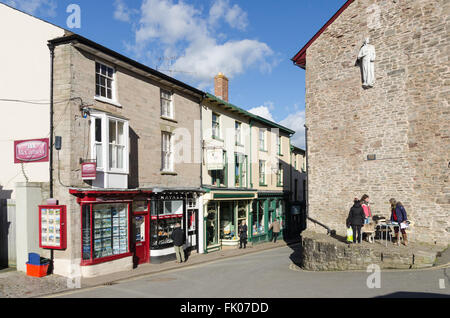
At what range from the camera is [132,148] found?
16.1 m

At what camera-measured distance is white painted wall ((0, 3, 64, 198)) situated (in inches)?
547

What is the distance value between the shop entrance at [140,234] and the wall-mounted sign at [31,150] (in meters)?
4.08

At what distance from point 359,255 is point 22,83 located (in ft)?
44.9

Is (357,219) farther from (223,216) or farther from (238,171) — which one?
(238,171)

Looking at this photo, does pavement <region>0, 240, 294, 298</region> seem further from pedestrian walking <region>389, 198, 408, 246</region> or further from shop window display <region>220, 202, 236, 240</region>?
pedestrian walking <region>389, 198, 408, 246</region>

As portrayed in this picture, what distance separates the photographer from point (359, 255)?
12.9m

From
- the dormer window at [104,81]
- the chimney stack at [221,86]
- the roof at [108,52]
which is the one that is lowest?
the dormer window at [104,81]

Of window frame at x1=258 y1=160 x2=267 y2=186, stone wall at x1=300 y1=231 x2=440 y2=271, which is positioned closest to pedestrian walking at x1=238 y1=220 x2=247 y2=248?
window frame at x1=258 y1=160 x2=267 y2=186

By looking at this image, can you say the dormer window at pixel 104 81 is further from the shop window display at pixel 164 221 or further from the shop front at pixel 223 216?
the shop front at pixel 223 216

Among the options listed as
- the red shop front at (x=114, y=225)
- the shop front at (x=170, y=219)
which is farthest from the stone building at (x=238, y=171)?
the red shop front at (x=114, y=225)

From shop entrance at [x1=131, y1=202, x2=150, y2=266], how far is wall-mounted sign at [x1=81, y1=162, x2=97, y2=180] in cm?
312

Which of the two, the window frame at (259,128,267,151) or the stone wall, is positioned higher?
the window frame at (259,128,267,151)

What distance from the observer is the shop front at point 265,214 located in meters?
26.0
